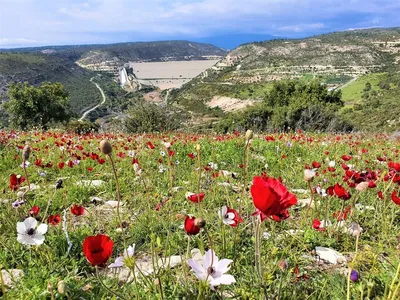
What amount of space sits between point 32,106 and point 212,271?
1417 inches

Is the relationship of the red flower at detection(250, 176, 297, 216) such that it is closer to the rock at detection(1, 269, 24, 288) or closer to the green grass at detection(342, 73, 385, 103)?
the rock at detection(1, 269, 24, 288)

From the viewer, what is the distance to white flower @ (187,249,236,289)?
122 centimetres

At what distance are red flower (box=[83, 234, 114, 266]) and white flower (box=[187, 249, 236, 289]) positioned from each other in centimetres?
30

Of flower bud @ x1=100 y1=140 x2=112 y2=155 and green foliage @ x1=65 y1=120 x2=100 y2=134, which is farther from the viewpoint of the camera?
green foliage @ x1=65 y1=120 x2=100 y2=134

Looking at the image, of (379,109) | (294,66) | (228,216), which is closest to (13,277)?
(228,216)

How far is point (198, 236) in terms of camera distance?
260 centimetres

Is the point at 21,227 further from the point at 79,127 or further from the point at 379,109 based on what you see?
the point at 379,109

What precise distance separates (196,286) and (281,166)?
353 centimetres

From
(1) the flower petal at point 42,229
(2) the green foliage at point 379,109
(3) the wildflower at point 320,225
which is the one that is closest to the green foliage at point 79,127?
(3) the wildflower at point 320,225

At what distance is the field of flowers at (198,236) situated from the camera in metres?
1.38

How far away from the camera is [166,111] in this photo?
17.6 meters

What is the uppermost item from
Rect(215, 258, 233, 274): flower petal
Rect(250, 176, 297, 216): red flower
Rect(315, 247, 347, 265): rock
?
Rect(250, 176, 297, 216): red flower

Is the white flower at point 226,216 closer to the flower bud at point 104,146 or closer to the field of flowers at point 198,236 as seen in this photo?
the field of flowers at point 198,236

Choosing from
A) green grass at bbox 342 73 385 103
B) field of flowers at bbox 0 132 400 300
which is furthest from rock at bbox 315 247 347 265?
green grass at bbox 342 73 385 103
